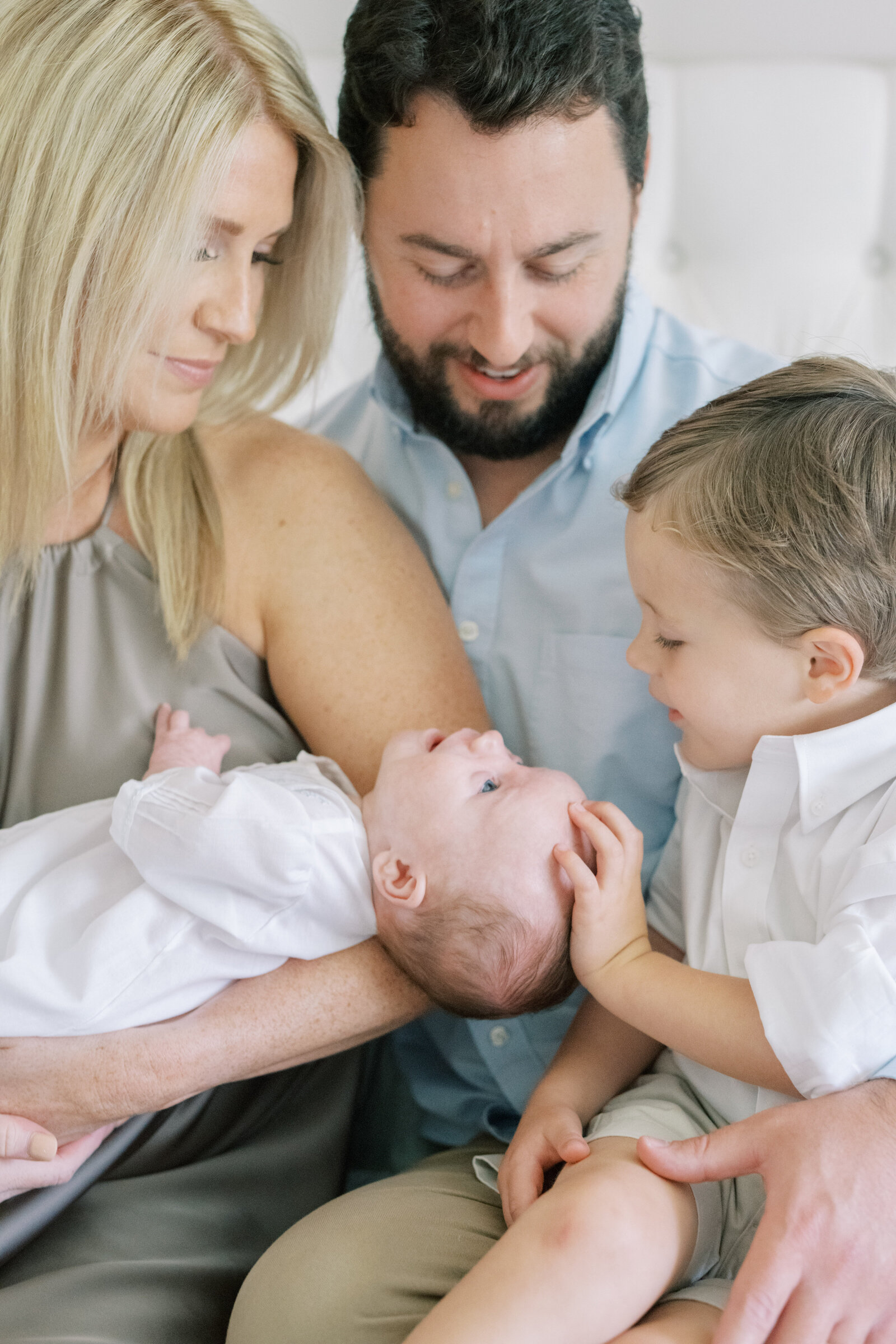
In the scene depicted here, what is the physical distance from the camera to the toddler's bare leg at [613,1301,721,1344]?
37.6 inches

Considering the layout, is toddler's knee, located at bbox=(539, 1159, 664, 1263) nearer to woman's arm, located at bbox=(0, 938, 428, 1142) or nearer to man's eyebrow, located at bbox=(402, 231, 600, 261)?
woman's arm, located at bbox=(0, 938, 428, 1142)

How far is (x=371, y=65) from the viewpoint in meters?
1.47

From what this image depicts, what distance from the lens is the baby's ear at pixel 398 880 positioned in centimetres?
121

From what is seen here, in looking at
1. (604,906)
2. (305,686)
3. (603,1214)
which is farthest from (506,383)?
(603,1214)

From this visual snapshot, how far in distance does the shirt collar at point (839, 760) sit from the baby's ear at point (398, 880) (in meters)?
0.40

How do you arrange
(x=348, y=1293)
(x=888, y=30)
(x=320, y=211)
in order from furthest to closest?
(x=888, y=30) < (x=320, y=211) < (x=348, y=1293)

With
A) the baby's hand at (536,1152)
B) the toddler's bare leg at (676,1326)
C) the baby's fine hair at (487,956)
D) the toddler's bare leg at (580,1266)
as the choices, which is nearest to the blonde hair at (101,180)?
the baby's fine hair at (487,956)

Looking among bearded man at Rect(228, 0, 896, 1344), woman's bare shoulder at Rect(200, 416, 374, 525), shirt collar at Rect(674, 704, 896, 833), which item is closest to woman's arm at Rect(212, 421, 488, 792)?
woman's bare shoulder at Rect(200, 416, 374, 525)

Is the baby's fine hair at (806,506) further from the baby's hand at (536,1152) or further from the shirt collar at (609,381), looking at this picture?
the baby's hand at (536,1152)

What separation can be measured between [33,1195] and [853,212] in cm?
197

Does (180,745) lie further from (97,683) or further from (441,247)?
(441,247)

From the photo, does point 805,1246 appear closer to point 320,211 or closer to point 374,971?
point 374,971

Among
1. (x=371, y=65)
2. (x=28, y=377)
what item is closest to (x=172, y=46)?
(x=371, y=65)

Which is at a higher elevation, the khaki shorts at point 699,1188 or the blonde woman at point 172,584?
the blonde woman at point 172,584
